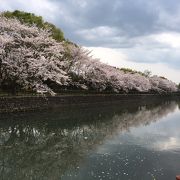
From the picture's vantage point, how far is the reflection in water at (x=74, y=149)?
14.1 metres

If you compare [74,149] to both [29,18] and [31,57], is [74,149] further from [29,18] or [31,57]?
[29,18]

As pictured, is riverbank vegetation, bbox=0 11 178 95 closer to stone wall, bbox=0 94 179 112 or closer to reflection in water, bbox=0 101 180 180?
stone wall, bbox=0 94 179 112

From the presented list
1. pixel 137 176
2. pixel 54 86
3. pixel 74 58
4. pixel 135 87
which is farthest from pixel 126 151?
pixel 135 87

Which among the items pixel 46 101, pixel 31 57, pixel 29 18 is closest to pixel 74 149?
pixel 31 57

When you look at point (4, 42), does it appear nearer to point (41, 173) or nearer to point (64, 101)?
point (64, 101)

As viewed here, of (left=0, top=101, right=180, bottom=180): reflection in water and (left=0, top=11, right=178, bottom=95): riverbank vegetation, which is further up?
(left=0, top=11, right=178, bottom=95): riverbank vegetation

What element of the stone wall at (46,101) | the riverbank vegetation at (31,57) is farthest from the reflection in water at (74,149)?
the riverbank vegetation at (31,57)

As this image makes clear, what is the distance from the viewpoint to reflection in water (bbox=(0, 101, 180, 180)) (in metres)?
14.1

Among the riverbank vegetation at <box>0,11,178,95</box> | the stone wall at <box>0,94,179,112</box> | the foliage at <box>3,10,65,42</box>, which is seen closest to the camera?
the stone wall at <box>0,94,179,112</box>

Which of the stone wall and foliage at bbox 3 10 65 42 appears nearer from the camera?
the stone wall

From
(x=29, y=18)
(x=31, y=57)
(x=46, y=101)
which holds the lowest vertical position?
(x=46, y=101)

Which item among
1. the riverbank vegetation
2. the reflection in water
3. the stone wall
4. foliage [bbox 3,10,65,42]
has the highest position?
foliage [bbox 3,10,65,42]

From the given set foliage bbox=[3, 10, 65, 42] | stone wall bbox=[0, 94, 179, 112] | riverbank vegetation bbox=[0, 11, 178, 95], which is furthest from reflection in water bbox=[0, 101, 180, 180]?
foliage bbox=[3, 10, 65, 42]

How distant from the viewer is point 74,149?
19219 mm
